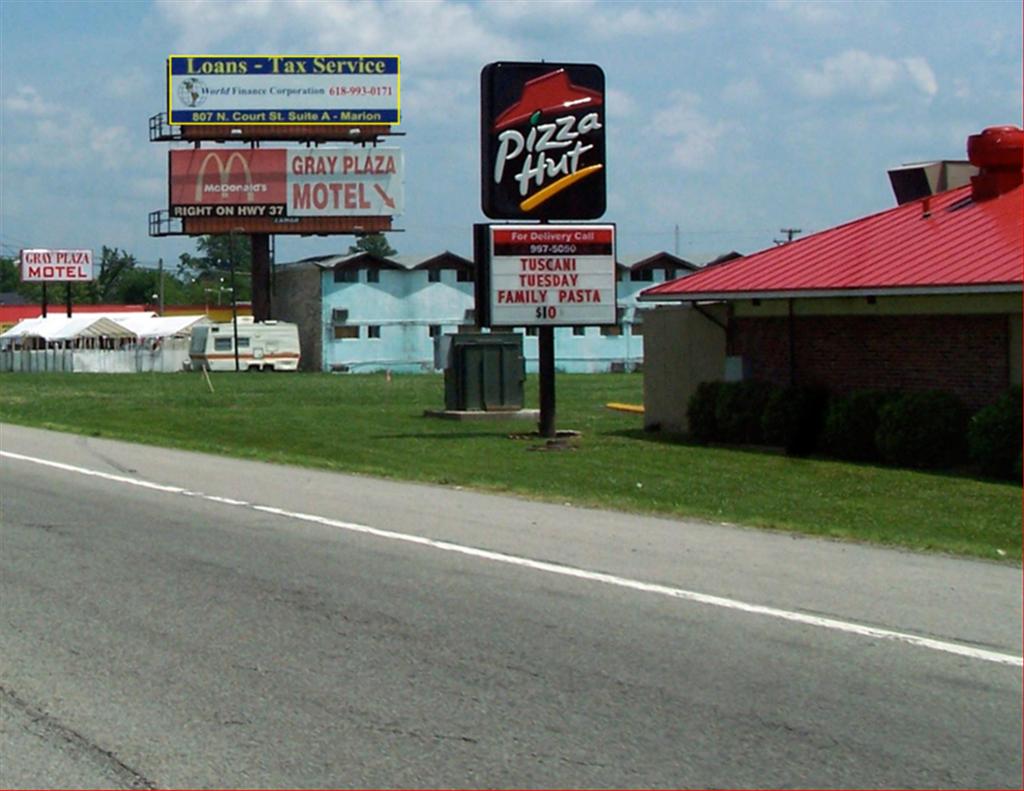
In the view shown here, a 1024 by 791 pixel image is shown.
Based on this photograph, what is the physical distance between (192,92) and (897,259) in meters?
59.9

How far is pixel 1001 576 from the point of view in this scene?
37.1ft

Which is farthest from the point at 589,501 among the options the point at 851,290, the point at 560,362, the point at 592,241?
the point at 560,362

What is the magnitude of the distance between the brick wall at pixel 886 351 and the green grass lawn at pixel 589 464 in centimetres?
182

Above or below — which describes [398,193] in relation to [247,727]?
above

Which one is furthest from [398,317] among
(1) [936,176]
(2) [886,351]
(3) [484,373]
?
(2) [886,351]

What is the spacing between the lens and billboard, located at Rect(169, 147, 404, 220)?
76375mm

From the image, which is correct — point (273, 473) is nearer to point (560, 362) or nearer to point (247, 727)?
point (247, 727)

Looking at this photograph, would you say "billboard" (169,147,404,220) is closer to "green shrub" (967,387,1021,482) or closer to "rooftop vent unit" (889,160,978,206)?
"rooftop vent unit" (889,160,978,206)

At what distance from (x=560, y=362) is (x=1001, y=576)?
225 feet

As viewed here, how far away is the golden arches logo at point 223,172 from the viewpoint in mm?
76375

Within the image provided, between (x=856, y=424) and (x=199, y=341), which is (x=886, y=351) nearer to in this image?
(x=856, y=424)

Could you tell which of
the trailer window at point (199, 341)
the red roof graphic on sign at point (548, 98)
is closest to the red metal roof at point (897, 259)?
the red roof graphic on sign at point (548, 98)

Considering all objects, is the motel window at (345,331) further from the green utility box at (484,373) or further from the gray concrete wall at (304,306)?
the green utility box at (484,373)

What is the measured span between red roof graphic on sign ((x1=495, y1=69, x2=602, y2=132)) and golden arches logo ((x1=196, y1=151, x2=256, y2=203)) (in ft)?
177
